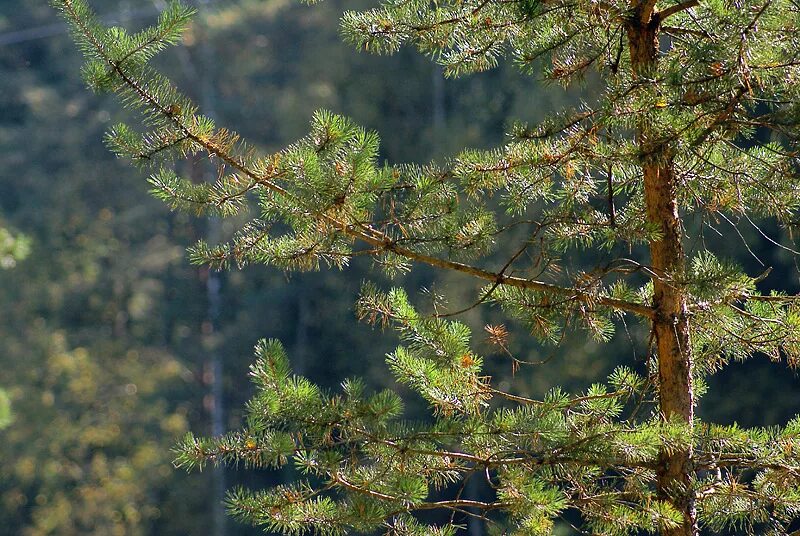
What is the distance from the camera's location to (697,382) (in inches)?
96.8

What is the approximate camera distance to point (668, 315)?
A: 220 centimetres

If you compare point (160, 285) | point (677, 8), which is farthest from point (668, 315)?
point (160, 285)

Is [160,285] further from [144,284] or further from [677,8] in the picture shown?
[677,8]

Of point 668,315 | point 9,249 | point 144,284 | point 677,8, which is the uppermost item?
point 144,284

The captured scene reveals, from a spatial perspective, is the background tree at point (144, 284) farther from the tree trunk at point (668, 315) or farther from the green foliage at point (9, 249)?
the tree trunk at point (668, 315)

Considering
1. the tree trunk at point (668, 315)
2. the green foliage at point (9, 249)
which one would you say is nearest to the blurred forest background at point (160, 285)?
the green foliage at point (9, 249)

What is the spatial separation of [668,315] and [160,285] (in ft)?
37.8

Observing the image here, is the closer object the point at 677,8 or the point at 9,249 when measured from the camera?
the point at 677,8

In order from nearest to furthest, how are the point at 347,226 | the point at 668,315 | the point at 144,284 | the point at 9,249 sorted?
the point at 347,226, the point at 668,315, the point at 9,249, the point at 144,284

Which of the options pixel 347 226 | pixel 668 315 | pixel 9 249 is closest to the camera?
pixel 347 226

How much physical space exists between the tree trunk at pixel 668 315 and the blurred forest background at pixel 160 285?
728 cm

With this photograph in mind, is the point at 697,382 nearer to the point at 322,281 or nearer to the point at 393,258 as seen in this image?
the point at 393,258

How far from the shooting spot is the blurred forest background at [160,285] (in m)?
11.5

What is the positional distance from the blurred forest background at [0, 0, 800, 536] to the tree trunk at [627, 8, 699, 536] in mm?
7280
